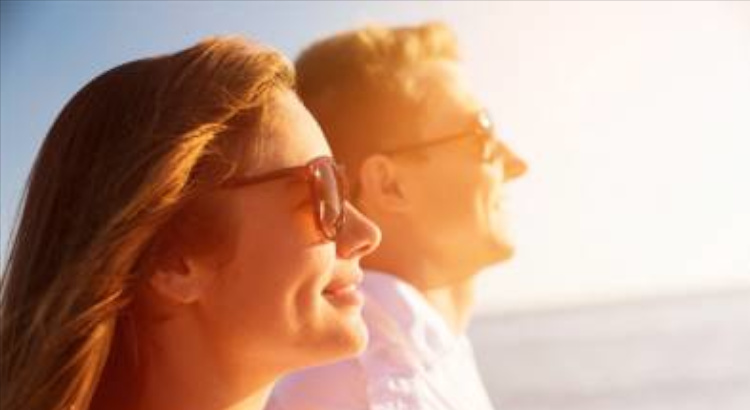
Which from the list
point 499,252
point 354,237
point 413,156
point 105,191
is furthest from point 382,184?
point 105,191

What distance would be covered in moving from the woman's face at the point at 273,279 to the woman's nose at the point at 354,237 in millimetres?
15

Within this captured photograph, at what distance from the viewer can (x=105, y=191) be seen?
0.87m

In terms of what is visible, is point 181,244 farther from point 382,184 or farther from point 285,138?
point 382,184

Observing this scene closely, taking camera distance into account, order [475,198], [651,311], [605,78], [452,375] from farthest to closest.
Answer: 1. [651,311]
2. [605,78]
3. [475,198]
4. [452,375]

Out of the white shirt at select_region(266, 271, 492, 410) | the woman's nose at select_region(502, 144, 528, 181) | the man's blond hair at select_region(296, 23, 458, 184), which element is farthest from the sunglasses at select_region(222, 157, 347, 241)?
the woman's nose at select_region(502, 144, 528, 181)

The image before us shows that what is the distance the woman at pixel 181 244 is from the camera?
2.84ft

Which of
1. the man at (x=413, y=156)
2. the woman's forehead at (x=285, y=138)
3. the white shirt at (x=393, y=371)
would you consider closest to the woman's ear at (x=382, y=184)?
the man at (x=413, y=156)

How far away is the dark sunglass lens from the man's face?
18.4 inches

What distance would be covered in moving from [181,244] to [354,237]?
15cm

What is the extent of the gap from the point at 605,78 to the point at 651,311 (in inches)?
172

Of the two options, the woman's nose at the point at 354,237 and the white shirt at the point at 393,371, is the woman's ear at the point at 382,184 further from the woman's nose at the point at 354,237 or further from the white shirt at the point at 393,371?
the woman's nose at the point at 354,237

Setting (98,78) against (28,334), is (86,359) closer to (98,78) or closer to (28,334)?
(28,334)

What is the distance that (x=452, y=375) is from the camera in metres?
1.32

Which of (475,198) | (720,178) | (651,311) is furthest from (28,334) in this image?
(651,311)
